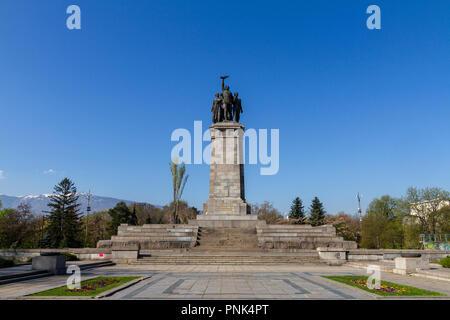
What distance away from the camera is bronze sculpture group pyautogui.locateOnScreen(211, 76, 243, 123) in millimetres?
34688

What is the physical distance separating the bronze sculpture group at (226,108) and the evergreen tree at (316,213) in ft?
109

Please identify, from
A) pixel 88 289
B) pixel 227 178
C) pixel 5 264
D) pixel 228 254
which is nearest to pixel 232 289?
pixel 88 289

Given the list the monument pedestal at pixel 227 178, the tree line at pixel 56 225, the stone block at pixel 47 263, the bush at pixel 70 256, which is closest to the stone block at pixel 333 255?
the monument pedestal at pixel 227 178

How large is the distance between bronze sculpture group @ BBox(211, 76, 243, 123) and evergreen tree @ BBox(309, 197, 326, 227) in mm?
33365

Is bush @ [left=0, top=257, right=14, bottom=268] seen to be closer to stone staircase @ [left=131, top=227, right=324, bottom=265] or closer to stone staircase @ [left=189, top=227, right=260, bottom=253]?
stone staircase @ [left=131, top=227, right=324, bottom=265]

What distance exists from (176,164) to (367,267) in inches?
1565

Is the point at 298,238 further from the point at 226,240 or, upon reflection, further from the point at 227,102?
the point at 227,102

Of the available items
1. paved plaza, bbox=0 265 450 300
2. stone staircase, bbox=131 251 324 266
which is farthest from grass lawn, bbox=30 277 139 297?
stone staircase, bbox=131 251 324 266

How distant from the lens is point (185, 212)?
8431cm

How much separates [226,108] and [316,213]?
3530 cm

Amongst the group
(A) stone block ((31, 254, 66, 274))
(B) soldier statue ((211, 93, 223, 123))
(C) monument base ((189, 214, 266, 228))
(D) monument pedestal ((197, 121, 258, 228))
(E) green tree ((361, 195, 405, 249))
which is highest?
(B) soldier statue ((211, 93, 223, 123))

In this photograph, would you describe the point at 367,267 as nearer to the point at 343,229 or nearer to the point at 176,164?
the point at 176,164

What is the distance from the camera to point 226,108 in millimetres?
34594

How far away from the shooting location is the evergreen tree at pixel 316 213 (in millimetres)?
60812
